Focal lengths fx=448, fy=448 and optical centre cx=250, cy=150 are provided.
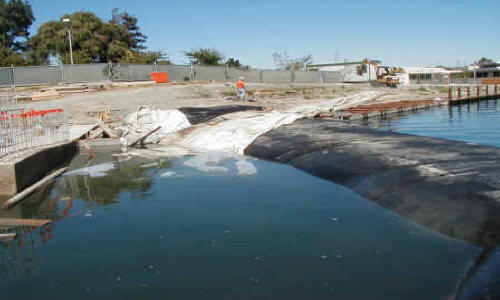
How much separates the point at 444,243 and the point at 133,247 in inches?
165


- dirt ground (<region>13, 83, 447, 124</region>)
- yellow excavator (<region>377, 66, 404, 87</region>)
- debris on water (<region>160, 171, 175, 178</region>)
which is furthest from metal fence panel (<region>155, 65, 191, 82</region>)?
debris on water (<region>160, 171, 175, 178</region>)

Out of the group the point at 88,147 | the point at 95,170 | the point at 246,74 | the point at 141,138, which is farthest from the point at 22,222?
the point at 246,74

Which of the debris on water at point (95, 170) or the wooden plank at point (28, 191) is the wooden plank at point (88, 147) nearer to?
the debris on water at point (95, 170)

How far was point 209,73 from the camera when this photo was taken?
129 feet

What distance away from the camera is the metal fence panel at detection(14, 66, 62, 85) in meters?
30.8

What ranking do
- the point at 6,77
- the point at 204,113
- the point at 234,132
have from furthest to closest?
1. the point at 6,77
2. the point at 204,113
3. the point at 234,132

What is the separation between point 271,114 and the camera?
55.1ft

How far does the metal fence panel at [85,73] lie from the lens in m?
32.4

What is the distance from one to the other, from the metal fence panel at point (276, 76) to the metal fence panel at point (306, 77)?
2.67ft

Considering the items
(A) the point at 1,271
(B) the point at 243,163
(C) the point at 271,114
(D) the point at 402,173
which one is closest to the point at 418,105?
(C) the point at 271,114

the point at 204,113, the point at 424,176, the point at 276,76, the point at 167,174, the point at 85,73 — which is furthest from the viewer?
the point at 276,76

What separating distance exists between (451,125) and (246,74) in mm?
21119

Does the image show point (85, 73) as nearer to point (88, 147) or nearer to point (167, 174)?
point (88, 147)

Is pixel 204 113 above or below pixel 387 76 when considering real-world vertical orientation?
below
